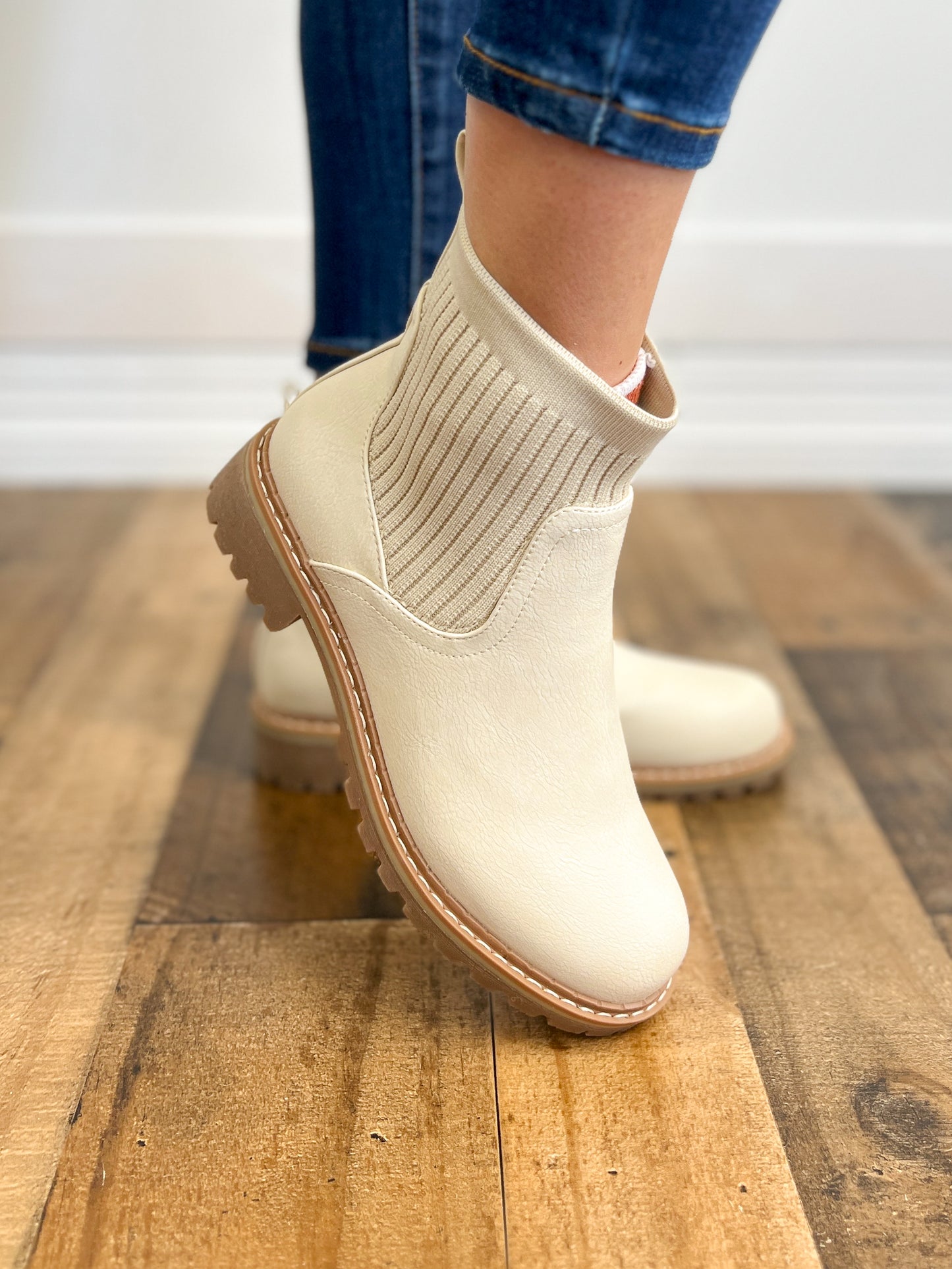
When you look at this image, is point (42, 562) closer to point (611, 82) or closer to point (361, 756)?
point (361, 756)

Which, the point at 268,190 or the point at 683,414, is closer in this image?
the point at 268,190

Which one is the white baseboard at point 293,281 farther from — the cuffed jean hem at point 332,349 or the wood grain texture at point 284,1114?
the wood grain texture at point 284,1114

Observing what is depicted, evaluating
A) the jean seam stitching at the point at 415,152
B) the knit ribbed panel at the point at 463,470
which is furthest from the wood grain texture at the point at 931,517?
the knit ribbed panel at the point at 463,470

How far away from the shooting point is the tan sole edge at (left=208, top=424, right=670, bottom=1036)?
57cm

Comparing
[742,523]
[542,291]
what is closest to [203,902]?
[542,291]

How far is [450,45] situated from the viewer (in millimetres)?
747

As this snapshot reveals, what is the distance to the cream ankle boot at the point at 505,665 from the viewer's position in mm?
547

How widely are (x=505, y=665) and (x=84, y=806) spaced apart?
0.39 metres

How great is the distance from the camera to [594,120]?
462 millimetres

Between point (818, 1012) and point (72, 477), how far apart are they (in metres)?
1.35

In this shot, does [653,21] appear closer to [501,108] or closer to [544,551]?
[501,108]

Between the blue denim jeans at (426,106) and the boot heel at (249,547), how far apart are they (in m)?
0.18

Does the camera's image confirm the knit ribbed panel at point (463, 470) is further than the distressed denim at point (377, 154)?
No

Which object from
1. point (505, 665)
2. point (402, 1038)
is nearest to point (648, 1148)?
point (402, 1038)
